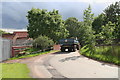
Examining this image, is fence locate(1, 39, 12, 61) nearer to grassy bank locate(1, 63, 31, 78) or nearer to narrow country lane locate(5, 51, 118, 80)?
narrow country lane locate(5, 51, 118, 80)

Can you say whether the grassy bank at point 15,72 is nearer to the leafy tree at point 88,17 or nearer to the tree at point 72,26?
the leafy tree at point 88,17

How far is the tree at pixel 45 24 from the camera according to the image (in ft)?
118

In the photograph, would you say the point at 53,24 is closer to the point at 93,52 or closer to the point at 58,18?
the point at 58,18

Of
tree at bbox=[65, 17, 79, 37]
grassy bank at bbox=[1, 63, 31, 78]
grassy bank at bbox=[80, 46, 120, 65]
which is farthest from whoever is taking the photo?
tree at bbox=[65, 17, 79, 37]

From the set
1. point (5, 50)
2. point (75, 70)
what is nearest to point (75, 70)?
point (75, 70)

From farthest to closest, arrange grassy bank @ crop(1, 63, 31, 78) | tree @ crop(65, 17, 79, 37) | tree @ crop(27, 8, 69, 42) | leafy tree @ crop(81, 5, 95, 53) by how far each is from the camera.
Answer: tree @ crop(65, 17, 79, 37) < tree @ crop(27, 8, 69, 42) < leafy tree @ crop(81, 5, 95, 53) < grassy bank @ crop(1, 63, 31, 78)

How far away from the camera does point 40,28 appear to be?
36250mm

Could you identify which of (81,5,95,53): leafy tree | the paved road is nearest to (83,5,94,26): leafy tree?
(81,5,95,53): leafy tree

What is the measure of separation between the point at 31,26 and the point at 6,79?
98.8ft

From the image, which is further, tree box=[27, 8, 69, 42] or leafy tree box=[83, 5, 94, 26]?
tree box=[27, 8, 69, 42]

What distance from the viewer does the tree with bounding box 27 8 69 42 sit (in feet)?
118

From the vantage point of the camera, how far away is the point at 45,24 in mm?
35844

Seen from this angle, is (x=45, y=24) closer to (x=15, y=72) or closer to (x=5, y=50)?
(x=5, y=50)

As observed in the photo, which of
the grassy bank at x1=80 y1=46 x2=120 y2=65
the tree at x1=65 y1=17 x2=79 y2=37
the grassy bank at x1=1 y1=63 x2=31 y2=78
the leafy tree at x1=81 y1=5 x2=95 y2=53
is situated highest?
the tree at x1=65 y1=17 x2=79 y2=37
